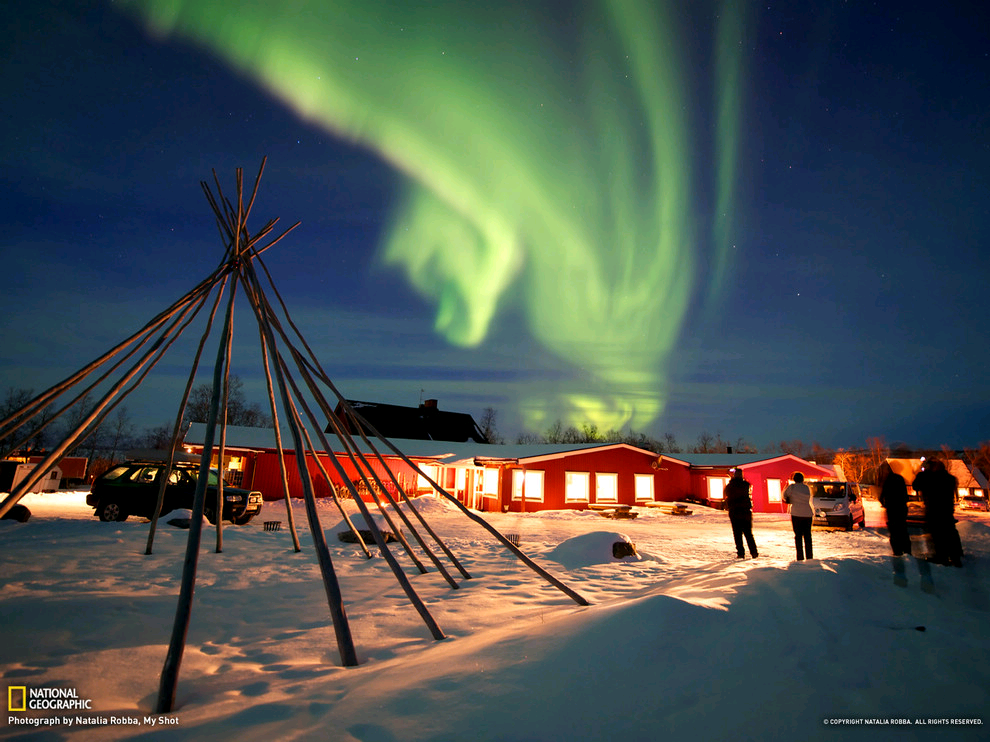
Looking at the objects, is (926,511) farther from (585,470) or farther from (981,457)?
(981,457)

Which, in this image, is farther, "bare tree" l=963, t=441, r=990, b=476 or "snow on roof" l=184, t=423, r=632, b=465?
"bare tree" l=963, t=441, r=990, b=476

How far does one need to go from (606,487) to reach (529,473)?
441 centimetres

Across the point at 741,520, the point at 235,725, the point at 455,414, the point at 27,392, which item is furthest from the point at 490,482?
the point at 27,392

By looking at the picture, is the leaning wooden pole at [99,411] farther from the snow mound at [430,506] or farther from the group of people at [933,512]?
the snow mound at [430,506]

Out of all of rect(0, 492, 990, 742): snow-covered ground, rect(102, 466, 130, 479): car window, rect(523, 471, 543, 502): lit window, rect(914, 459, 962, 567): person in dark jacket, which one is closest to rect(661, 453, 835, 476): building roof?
rect(523, 471, 543, 502): lit window

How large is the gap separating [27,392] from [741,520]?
239 ft

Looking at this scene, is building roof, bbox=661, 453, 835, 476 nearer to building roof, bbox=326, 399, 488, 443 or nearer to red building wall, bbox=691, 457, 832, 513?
red building wall, bbox=691, 457, 832, 513

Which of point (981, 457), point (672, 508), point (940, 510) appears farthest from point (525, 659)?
point (981, 457)

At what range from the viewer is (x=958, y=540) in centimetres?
539

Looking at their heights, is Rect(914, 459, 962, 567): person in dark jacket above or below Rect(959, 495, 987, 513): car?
above

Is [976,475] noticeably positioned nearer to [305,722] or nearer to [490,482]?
[490,482]

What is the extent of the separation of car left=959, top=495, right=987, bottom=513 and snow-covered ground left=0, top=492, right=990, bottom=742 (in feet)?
105

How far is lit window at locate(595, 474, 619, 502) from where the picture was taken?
25.5 meters

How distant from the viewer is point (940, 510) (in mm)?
5680
